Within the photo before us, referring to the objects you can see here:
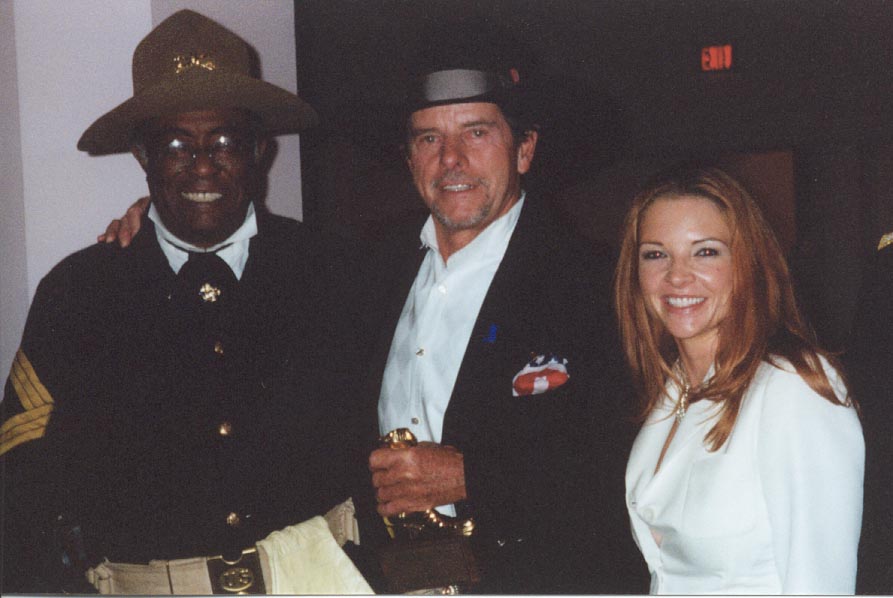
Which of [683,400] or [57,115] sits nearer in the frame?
[683,400]

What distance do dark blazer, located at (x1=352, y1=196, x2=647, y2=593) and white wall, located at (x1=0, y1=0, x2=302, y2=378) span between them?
799mm

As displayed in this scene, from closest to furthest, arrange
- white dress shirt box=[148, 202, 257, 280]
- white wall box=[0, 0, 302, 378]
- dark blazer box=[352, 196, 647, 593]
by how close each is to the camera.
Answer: dark blazer box=[352, 196, 647, 593], white dress shirt box=[148, 202, 257, 280], white wall box=[0, 0, 302, 378]

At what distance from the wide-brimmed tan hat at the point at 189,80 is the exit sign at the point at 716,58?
80cm

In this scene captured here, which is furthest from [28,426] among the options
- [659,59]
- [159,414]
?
[659,59]

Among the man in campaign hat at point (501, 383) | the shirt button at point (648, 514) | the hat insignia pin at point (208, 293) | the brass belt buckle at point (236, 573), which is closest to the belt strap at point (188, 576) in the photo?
the brass belt buckle at point (236, 573)

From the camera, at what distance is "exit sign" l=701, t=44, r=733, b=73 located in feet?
5.48

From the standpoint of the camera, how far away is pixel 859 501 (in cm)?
118

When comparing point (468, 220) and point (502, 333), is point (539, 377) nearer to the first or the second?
point (502, 333)

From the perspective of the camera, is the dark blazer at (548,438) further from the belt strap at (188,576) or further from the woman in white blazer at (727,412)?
the belt strap at (188,576)

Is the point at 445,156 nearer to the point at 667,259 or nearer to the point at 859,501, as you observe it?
the point at 667,259

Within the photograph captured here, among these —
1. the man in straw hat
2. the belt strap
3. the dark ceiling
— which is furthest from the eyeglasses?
the belt strap

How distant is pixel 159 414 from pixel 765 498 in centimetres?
102

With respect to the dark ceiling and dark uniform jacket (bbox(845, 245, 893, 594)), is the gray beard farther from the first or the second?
dark uniform jacket (bbox(845, 245, 893, 594))

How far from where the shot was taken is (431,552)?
1533 mm
